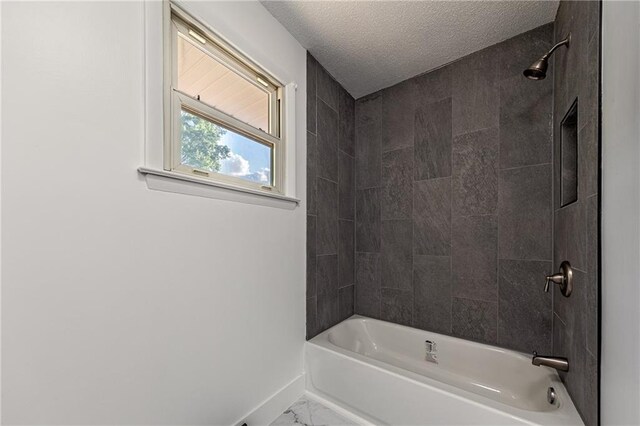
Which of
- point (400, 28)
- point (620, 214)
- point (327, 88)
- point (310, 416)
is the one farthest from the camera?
point (327, 88)

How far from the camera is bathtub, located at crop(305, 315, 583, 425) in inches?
50.8

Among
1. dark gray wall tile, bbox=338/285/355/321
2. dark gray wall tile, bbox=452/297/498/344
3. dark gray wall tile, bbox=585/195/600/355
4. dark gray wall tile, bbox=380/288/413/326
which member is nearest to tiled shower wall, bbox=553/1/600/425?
dark gray wall tile, bbox=585/195/600/355

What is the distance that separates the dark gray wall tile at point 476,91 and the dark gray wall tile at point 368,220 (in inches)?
32.8

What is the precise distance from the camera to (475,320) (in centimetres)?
196

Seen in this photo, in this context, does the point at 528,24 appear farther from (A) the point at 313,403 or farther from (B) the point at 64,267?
(A) the point at 313,403

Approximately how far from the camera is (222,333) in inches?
53.1

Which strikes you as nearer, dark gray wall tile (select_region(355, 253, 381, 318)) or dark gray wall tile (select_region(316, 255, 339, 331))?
dark gray wall tile (select_region(316, 255, 339, 331))

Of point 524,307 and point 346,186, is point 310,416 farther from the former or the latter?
point 346,186

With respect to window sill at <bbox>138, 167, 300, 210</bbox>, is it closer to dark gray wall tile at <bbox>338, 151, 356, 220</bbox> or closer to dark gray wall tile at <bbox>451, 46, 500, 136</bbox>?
dark gray wall tile at <bbox>338, 151, 356, 220</bbox>

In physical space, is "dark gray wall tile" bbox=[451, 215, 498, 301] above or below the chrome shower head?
below

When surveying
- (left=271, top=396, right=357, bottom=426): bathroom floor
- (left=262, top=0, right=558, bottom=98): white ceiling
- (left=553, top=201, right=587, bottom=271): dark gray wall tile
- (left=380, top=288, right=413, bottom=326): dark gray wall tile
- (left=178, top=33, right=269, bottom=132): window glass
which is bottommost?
(left=271, top=396, right=357, bottom=426): bathroom floor

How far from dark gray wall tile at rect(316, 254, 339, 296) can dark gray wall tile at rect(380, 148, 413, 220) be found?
0.61 metres

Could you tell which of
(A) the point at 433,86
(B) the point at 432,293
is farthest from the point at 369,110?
(B) the point at 432,293

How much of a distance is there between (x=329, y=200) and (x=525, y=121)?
1.44m
